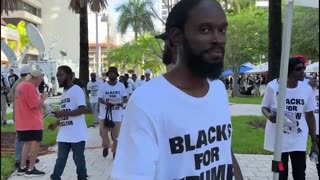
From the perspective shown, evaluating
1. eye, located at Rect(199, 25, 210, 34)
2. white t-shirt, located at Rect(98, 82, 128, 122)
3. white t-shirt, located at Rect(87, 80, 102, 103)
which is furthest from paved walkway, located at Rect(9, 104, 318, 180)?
eye, located at Rect(199, 25, 210, 34)

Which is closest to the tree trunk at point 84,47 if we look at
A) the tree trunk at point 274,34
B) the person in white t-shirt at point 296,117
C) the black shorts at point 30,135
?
the tree trunk at point 274,34

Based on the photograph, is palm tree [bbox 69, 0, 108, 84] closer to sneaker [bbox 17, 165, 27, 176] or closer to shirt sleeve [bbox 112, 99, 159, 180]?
sneaker [bbox 17, 165, 27, 176]

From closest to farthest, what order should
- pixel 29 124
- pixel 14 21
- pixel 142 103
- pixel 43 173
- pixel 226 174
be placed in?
pixel 142 103, pixel 226 174, pixel 29 124, pixel 43 173, pixel 14 21

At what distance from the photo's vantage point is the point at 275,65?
41.8 feet

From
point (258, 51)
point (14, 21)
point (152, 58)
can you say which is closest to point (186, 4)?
point (258, 51)

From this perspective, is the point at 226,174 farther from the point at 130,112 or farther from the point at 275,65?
the point at 275,65

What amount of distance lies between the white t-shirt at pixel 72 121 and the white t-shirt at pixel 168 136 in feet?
14.9

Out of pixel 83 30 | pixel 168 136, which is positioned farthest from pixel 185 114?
pixel 83 30

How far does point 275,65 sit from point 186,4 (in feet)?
36.1

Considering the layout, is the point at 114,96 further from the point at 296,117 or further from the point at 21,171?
the point at 296,117

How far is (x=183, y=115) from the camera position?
202 centimetres

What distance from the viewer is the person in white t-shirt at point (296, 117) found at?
5336 millimetres

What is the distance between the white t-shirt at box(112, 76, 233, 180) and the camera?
1.90 meters

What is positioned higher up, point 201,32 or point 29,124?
point 201,32
